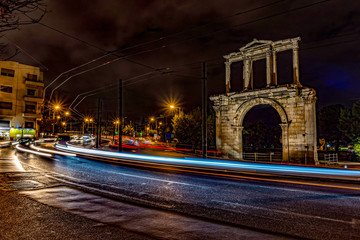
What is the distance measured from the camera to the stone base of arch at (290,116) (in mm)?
22141

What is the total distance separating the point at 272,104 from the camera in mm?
24250

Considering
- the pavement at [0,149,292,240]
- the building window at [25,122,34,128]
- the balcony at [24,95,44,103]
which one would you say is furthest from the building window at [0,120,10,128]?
the pavement at [0,149,292,240]

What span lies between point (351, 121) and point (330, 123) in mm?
10426

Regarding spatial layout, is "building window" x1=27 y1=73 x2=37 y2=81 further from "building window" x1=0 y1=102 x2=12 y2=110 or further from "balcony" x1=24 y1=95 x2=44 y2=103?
"building window" x1=0 y1=102 x2=12 y2=110

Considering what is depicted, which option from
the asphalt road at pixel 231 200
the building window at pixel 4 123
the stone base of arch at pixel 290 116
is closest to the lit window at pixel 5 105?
the building window at pixel 4 123

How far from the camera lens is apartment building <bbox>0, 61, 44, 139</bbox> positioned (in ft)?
161

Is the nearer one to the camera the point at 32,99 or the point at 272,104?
the point at 272,104

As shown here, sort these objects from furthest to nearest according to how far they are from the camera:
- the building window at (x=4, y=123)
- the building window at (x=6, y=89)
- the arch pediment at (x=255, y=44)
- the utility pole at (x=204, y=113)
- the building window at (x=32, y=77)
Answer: the building window at (x=32, y=77) < the building window at (x=4, y=123) < the building window at (x=6, y=89) < the arch pediment at (x=255, y=44) < the utility pole at (x=204, y=113)

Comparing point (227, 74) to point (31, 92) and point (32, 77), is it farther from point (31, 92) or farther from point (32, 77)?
point (32, 77)

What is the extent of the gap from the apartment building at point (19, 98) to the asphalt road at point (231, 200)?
1889 inches

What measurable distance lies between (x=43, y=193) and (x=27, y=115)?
177 ft

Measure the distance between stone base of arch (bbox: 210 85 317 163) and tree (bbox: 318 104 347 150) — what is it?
3938 centimetres

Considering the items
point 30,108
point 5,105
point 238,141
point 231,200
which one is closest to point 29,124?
point 30,108

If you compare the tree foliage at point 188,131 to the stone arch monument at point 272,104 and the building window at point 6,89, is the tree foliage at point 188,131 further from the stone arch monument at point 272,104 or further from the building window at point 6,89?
the building window at point 6,89
